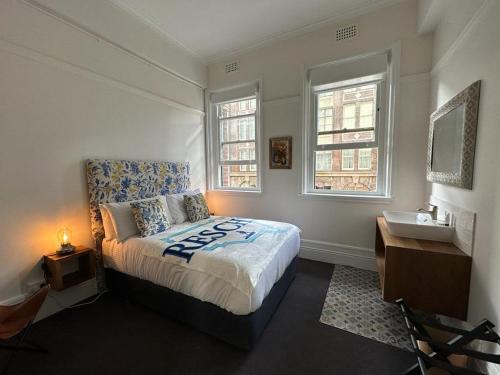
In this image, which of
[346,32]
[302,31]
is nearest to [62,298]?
[302,31]

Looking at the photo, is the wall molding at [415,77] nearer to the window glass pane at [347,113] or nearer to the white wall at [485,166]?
the window glass pane at [347,113]

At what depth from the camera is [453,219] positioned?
1763mm

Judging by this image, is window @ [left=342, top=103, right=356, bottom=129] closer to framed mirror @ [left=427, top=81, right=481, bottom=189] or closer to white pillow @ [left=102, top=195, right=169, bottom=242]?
framed mirror @ [left=427, top=81, right=481, bottom=189]

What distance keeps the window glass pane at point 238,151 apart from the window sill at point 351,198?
3.74 feet

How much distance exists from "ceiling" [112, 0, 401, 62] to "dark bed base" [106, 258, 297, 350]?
10.0ft

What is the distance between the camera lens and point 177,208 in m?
2.93

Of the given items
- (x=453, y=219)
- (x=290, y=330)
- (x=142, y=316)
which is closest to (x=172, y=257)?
(x=142, y=316)

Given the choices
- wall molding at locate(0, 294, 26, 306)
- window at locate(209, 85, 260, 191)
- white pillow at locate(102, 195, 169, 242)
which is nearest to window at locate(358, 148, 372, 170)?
window at locate(209, 85, 260, 191)

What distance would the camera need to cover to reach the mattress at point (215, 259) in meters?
1.57

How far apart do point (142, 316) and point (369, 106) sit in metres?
3.55

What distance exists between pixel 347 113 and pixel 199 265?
2708mm

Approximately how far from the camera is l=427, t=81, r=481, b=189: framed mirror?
1502 millimetres

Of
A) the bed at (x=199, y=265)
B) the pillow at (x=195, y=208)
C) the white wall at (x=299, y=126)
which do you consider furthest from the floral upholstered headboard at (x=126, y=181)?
the white wall at (x=299, y=126)

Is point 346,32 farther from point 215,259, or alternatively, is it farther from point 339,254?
point 215,259
